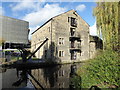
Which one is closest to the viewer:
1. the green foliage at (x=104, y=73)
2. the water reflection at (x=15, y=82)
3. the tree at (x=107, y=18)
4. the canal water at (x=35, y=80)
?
the green foliage at (x=104, y=73)

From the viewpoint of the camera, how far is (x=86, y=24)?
79.4 feet

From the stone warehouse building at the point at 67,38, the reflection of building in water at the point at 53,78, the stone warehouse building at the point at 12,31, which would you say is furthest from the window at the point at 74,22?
the stone warehouse building at the point at 12,31

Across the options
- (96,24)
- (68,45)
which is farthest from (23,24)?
(96,24)

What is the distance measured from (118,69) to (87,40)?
64.1 ft

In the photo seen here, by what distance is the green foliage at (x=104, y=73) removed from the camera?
514 cm

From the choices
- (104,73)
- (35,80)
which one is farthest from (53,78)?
(104,73)

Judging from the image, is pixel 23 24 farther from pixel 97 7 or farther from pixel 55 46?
pixel 97 7

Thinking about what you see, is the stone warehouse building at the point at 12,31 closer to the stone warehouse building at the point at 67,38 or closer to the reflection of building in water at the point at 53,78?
the stone warehouse building at the point at 67,38

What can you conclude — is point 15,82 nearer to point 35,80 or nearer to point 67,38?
point 35,80

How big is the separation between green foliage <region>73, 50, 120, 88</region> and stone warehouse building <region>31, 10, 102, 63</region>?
1307 centimetres

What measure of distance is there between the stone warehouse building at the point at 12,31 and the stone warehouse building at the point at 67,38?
10387 mm

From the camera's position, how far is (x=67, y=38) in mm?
21141

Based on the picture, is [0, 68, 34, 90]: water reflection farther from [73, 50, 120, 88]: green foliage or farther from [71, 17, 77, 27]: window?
[71, 17, 77, 27]: window

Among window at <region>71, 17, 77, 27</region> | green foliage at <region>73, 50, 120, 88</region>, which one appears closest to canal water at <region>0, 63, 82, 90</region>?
green foliage at <region>73, 50, 120, 88</region>
